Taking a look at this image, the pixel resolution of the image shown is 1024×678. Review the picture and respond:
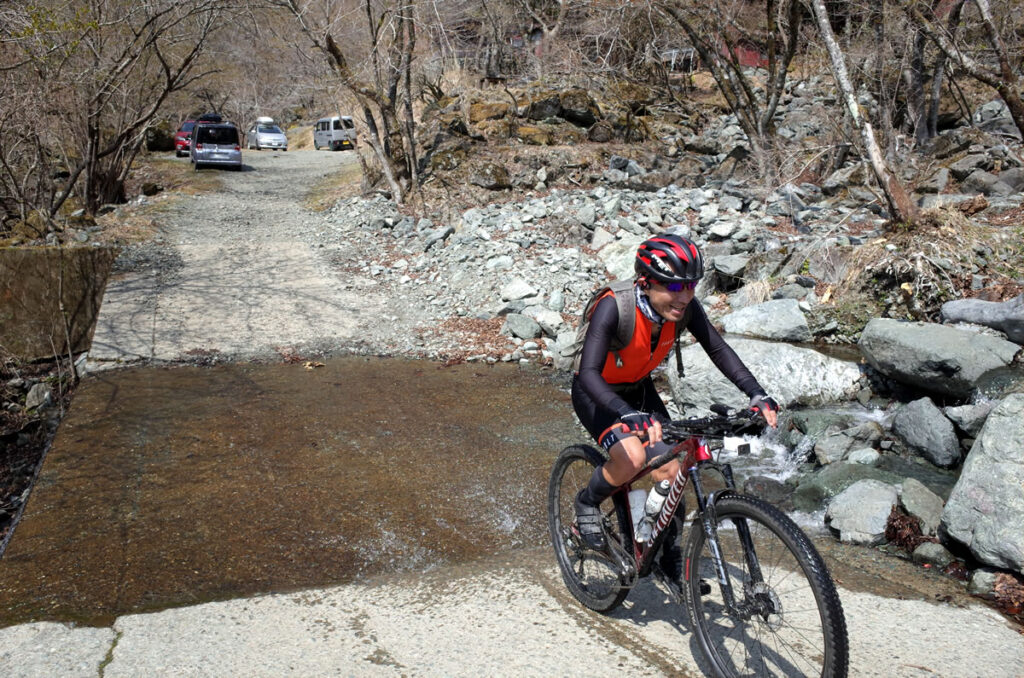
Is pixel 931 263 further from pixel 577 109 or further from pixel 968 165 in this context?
pixel 577 109

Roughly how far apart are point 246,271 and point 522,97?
1018 cm

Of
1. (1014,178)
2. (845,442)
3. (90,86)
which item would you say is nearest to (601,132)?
(1014,178)

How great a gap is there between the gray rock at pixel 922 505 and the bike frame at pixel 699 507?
238 cm

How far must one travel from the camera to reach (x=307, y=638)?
339 cm

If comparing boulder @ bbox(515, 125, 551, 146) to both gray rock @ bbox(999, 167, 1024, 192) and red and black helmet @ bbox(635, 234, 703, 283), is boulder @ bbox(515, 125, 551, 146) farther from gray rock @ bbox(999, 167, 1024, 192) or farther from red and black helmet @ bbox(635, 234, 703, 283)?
red and black helmet @ bbox(635, 234, 703, 283)

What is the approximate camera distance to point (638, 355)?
3.34 m

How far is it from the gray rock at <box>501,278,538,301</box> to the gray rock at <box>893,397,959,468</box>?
5237 mm

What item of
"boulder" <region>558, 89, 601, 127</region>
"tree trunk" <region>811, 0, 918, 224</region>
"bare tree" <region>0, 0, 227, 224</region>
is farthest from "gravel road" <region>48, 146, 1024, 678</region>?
"boulder" <region>558, 89, 601, 127</region>

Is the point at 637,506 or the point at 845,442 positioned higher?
the point at 637,506

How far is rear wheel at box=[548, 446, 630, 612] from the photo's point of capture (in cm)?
353

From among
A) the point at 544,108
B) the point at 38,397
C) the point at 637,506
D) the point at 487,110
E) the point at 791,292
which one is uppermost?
the point at 544,108

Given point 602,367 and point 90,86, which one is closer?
point 602,367

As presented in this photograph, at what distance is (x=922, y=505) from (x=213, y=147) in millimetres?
24746

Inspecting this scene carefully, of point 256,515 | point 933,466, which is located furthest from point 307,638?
point 933,466
